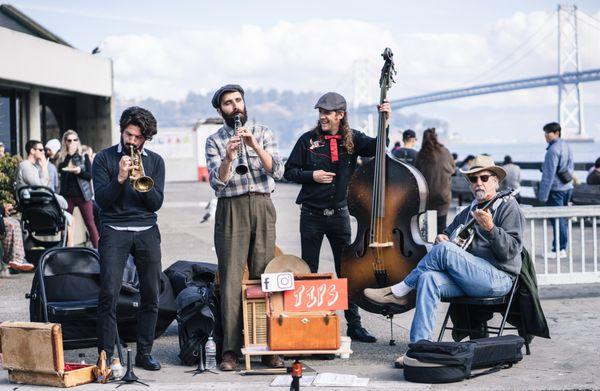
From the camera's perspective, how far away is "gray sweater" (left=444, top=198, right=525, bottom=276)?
6492 millimetres

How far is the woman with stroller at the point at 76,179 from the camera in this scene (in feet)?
40.9

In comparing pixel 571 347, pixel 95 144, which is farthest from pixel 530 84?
pixel 571 347

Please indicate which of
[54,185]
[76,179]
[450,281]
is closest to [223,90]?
[450,281]

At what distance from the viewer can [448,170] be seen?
12695 millimetres

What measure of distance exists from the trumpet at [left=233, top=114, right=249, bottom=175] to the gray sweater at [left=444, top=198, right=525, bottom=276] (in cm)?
166

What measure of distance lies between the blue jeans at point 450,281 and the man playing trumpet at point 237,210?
1.06 meters

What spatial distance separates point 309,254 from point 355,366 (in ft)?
3.66

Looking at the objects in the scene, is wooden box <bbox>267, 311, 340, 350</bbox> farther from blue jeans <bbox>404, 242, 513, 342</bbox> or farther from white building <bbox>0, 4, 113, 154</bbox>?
white building <bbox>0, 4, 113, 154</bbox>

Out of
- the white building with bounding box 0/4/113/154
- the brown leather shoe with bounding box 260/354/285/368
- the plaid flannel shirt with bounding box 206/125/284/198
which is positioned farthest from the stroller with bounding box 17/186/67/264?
the brown leather shoe with bounding box 260/354/285/368

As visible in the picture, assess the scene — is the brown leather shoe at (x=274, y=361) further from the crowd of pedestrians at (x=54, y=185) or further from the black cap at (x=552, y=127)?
the black cap at (x=552, y=127)

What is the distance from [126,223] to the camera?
21.7ft

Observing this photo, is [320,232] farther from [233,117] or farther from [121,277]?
[121,277]

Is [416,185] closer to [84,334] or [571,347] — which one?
[571,347]

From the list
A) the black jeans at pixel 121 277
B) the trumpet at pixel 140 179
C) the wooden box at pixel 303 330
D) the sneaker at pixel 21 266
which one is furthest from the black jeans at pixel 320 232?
the sneaker at pixel 21 266
